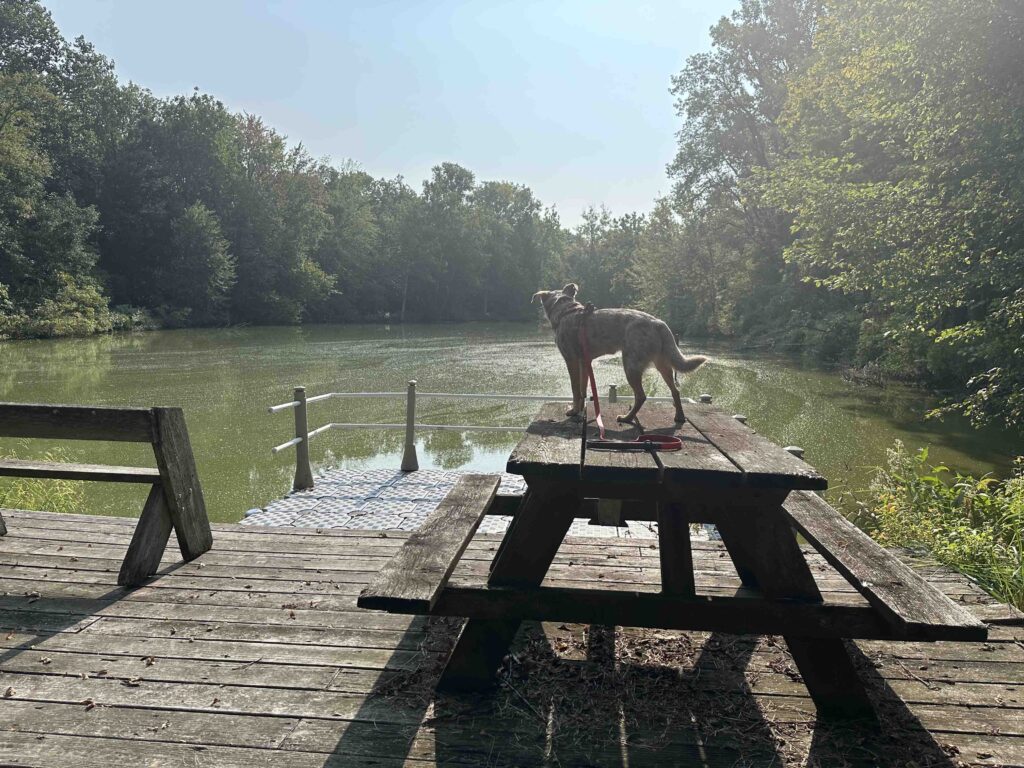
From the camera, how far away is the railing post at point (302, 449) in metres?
6.68

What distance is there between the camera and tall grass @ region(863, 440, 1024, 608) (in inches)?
142

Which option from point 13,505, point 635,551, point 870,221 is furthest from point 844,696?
point 870,221

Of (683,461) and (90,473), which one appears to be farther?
(90,473)

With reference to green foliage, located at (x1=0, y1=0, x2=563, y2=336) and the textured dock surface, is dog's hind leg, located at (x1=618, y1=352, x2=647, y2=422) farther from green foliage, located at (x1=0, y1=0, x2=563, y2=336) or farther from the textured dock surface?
green foliage, located at (x1=0, y1=0, x2=563, y2=336)

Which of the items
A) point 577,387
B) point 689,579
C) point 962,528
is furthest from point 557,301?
point 962,528

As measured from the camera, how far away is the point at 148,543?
10.3ft

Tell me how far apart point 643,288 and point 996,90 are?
2520 cm

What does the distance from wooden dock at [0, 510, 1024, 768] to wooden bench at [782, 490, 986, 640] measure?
211 mm

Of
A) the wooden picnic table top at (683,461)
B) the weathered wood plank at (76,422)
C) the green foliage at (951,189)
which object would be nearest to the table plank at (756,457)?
the wooden picnic table top at (683,461)

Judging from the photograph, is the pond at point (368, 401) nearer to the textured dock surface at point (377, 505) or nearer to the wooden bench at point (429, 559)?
the textured dock surface at point (377, 505)

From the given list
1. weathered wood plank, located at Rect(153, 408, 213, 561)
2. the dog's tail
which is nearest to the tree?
weathered wood plank, located at Rect(153, 408, 213, 561)

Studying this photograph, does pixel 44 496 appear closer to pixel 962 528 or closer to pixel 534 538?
pixel 534 538

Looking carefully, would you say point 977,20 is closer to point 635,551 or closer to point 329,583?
point 635,551

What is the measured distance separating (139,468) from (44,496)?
432 cm
